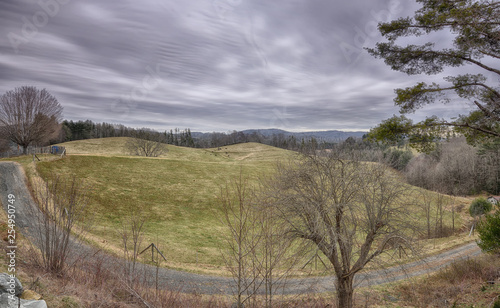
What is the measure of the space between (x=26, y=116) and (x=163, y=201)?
27206 millimetres

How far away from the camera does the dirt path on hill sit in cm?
1334

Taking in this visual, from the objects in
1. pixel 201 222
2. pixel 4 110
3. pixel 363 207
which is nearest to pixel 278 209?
pixel 363 207

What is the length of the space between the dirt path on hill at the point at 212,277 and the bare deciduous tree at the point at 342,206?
1646 millimetres

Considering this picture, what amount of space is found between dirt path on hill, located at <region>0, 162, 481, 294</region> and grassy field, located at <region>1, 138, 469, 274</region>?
1334 millimetres

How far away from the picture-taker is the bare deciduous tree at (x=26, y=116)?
A: 36031 mm

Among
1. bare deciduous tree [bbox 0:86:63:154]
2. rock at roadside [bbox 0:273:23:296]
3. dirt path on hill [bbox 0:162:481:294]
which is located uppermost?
bare deciduous tree [bbox 0:86:63:154]

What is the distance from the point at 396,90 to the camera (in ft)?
37.2

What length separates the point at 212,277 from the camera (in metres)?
15.6

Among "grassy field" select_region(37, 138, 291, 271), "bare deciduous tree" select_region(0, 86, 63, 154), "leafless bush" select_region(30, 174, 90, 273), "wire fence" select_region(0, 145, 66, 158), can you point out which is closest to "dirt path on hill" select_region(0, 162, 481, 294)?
"grassy field" select_region(37, 138, 291, 271)

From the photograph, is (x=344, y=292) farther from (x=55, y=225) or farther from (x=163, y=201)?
(x=163, y=201)

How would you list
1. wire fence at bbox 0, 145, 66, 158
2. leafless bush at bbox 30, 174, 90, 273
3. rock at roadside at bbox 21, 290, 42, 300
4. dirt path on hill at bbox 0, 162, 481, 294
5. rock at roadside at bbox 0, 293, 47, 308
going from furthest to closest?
wire fence at bbox 0, 145, 66, 158 < dirt path on hill at bbox 0, 162, 481, 294 < leafless bush at bbox 30, 174, 90, 273 < rock at roadside at bbox 21, 290, 42, 300 < rock at roadside at bbox 0, 293, 47, 308

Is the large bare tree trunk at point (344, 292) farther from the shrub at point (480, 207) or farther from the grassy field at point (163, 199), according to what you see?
the shrub at point (480, 207)

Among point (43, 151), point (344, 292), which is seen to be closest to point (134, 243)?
point (344, 292)

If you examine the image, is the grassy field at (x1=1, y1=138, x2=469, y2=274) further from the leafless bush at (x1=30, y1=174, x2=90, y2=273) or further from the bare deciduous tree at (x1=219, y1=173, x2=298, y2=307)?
the bare deciduous tree at (x1=219, y1=173, x2=298, y2=307)
